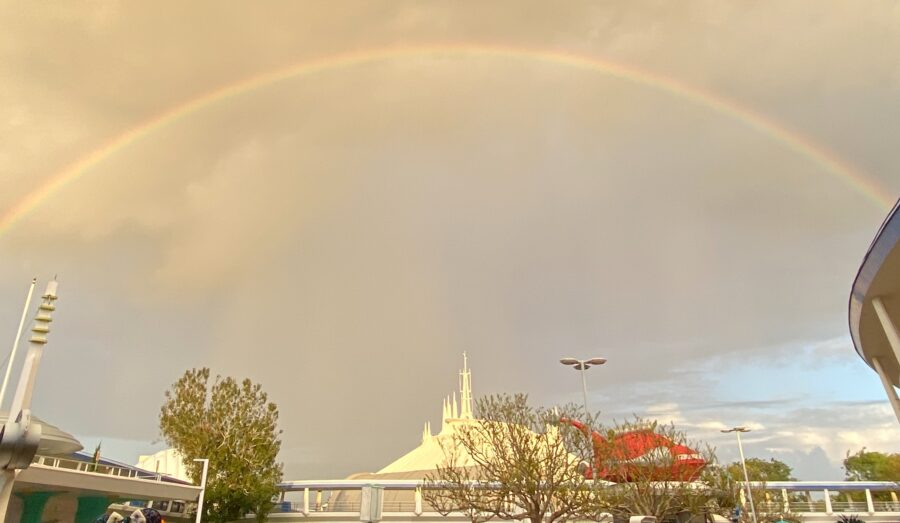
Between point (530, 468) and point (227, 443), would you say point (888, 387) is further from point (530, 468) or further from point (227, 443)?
point (227, 443)

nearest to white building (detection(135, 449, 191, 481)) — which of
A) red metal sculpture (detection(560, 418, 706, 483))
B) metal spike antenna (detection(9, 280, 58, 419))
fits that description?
red metal sculpture (detection(560, 418, 706, 483))

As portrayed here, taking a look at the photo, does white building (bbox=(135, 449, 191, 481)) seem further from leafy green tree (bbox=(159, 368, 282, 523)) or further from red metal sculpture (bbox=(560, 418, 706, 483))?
red metal sculpture (bbox=(560, 418, 706, 483))

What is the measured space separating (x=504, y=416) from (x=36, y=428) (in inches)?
1014

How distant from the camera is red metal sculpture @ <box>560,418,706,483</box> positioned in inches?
1368

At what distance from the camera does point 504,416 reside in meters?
33.7

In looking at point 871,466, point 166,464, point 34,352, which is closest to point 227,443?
point 166,464

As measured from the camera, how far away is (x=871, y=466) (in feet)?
284

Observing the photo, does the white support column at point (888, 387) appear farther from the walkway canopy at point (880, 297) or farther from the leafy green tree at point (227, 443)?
the leafy green tree at point (227, 443)

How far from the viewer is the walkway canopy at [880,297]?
13539mm

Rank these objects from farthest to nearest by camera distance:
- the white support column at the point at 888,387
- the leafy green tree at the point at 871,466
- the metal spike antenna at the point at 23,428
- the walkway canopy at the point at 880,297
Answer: the leafy green tree at the point at 871,466
the white support column at the point at 888,387
the walkway canopy at the point at 880,297
the metal spike antenna at the point at 23,428

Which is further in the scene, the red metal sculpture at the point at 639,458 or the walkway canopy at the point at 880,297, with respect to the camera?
the red metal sculpture at the point at 639,458

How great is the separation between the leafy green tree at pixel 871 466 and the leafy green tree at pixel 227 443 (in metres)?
84.8

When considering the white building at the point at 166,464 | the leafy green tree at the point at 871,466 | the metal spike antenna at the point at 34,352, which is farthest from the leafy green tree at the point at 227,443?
the leafy green tree at the point at 871,466

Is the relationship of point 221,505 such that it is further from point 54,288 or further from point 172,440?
point 54,288
